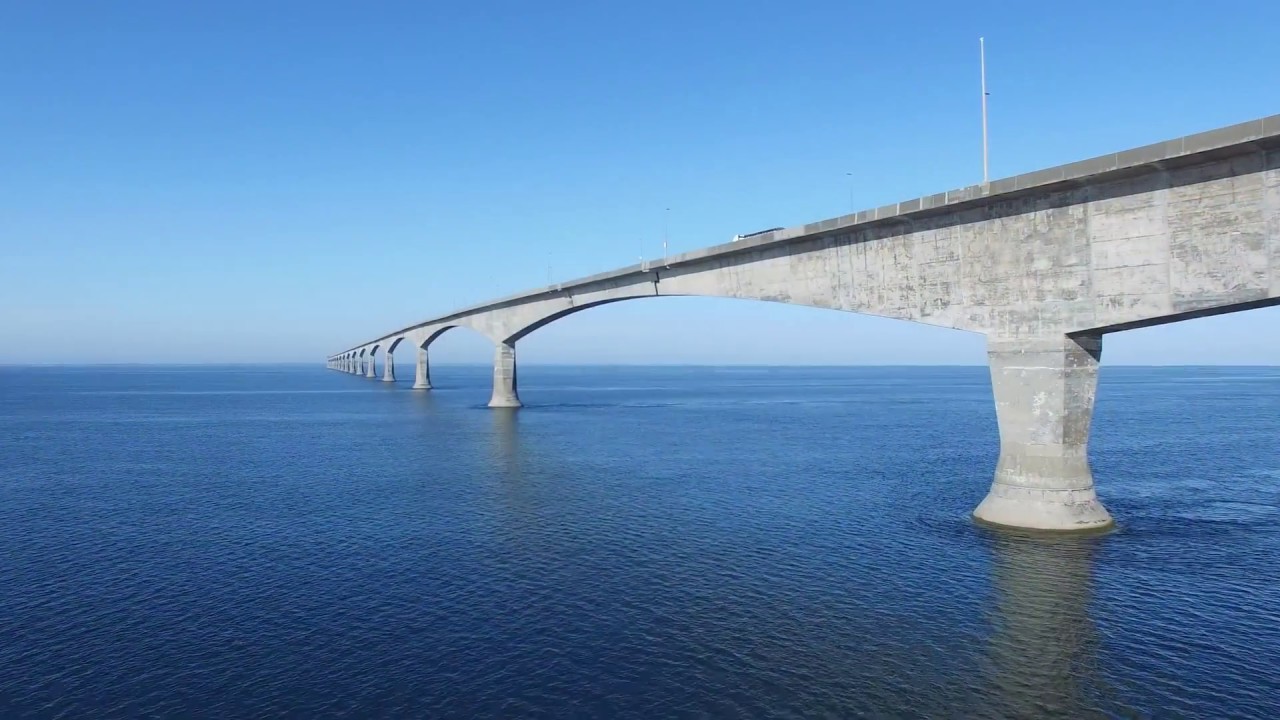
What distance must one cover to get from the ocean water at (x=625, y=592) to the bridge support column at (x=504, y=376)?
43.4 metres

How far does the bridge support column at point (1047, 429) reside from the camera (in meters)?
28.3

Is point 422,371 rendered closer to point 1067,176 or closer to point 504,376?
point 504,376

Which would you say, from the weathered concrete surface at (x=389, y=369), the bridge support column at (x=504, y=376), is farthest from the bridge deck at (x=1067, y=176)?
the weathered concrete surface at (x=389, y=369)

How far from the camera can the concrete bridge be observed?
23.2 meters

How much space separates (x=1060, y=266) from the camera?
2767 cm

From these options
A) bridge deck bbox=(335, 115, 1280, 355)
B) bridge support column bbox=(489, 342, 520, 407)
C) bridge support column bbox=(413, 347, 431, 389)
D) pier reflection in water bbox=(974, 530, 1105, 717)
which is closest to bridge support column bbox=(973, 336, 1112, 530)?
pier reflection in water bbox=(974, 530, 1105, 717)

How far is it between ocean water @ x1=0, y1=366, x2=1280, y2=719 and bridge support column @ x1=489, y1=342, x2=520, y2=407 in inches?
1709

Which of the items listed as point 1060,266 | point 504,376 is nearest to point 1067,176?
point 1060,266

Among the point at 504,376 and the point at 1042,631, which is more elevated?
the point at 504,376

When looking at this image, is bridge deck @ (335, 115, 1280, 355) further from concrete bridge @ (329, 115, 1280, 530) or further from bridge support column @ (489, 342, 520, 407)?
bridge support column @ (489, 342, 520, 407)

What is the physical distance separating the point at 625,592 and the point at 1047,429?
16.4 m

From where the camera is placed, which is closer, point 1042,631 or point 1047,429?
point 1042,631

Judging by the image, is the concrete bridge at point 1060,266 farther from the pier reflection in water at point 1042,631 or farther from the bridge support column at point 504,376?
the bridge support column at point 504,376

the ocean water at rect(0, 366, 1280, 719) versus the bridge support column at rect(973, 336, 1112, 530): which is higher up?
the bridge support column at rect(973, 336, 1112, 530)
